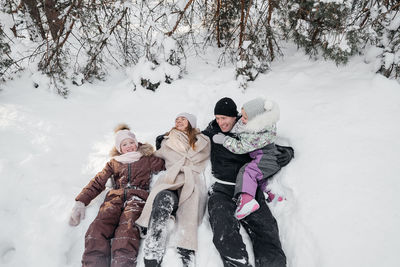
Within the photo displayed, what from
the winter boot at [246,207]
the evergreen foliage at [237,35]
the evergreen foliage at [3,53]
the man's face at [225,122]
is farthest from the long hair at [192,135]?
the evergreen foliage at [3,53]

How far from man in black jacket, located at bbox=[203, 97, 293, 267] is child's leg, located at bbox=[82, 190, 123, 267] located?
0.87 m

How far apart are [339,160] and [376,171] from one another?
28cm

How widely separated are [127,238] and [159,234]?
10.9 inches

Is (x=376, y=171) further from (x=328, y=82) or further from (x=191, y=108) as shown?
(x=191, y=108)

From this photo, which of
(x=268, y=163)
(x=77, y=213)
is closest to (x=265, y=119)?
(x=268, y=163)

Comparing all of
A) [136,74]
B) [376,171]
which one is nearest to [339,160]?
[376,171]

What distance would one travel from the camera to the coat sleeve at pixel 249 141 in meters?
2.35

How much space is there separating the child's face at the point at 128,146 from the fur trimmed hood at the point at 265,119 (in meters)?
1.27

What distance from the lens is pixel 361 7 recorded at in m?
2.81

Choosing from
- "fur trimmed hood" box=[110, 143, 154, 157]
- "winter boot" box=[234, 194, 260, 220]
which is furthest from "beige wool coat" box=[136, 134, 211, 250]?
"winter boot" box=[234, 194, 260, 220]

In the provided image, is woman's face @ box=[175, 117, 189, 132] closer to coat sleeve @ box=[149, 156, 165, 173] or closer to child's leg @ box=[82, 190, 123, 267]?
coat sleeve @ box=[149, 156, 165, 173]

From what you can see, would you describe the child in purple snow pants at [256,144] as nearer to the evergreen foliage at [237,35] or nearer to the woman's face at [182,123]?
the woman's face at [182,123]

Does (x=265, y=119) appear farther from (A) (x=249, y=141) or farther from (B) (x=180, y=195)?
(B) (x=180, y=195)

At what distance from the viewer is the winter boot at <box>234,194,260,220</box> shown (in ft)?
6.84
